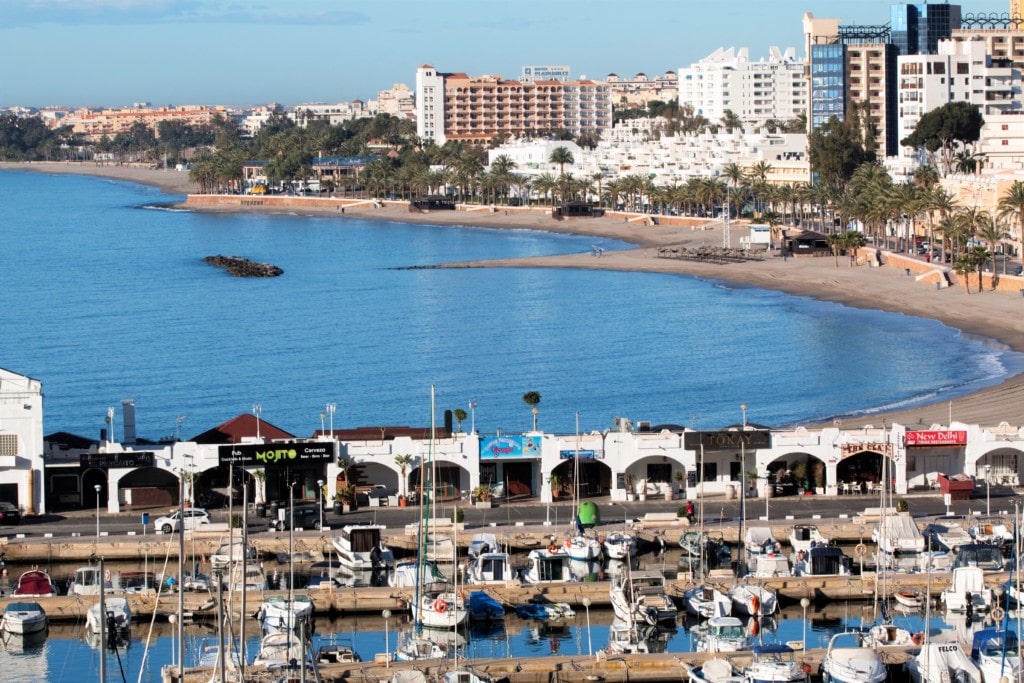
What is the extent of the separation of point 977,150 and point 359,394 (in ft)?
230

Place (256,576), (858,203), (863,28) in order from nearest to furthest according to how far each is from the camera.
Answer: (256,576)
(858,203)
(863,28)

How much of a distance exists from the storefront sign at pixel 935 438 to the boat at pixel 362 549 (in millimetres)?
13800

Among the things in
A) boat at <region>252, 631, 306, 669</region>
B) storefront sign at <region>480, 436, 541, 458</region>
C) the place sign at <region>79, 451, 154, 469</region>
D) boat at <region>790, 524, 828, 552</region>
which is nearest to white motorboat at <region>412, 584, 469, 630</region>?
boat at <region>252, 631, 306, 669</region>

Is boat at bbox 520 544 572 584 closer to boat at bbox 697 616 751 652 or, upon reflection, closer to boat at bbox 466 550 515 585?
boat at bbox 466 550 515 585

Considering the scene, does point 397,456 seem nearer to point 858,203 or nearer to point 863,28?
point 858,203

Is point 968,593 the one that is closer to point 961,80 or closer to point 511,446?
point 511,446

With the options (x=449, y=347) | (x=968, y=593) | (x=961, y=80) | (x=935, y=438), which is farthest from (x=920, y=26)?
(x=968, y=593)

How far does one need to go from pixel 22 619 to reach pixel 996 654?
17675mm

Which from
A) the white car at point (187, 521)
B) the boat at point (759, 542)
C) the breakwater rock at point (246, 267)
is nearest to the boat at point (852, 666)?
the boat at point (759, 542)

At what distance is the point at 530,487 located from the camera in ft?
149

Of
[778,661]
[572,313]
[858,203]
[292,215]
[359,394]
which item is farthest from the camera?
[292,215]

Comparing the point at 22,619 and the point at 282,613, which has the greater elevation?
the point at 282,613

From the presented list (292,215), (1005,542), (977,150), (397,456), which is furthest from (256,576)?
(292,215)

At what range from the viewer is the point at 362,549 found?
129 feet
